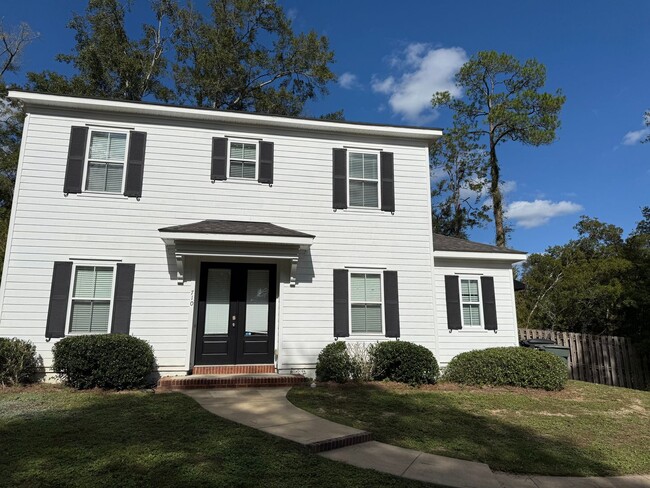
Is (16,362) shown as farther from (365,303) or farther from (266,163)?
(365,303)

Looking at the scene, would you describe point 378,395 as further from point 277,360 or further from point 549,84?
point 549,84

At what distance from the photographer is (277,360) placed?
9.37 m

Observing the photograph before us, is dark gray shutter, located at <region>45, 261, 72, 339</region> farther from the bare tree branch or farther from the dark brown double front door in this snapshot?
the bare tree branch

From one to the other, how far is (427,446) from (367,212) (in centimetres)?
639

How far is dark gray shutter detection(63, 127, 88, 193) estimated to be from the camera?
29.8ft

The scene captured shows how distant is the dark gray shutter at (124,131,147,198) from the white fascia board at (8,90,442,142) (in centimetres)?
64

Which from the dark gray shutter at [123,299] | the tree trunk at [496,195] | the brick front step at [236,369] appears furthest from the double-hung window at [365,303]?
the tree trunk at [496,195]

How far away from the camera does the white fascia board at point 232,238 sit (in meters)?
8.55

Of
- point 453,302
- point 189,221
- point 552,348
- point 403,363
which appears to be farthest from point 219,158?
point 552,348

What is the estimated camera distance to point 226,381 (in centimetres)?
831

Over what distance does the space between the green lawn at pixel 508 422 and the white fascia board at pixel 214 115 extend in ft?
20.9

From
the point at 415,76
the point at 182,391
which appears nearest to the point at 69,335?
the point at 182,391

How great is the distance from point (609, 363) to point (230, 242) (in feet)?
39.7

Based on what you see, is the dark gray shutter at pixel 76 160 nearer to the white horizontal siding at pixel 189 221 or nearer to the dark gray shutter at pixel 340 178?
the white horizontal siding at pixel 189 221
